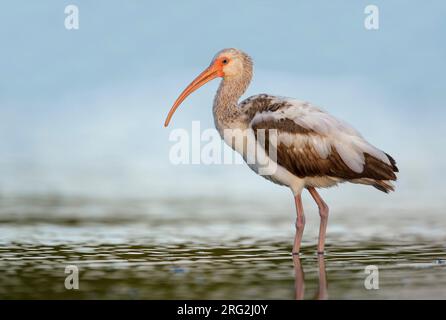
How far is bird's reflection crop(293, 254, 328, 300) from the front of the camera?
11.6 metres

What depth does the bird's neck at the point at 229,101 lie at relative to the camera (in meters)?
16.4

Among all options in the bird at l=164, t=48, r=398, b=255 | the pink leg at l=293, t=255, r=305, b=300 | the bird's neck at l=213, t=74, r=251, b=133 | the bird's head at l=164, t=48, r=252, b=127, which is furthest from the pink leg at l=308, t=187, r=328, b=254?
the bird's head at l=164, t=48, r=252, b=127

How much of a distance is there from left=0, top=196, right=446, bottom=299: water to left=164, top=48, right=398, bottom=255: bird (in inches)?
37.0

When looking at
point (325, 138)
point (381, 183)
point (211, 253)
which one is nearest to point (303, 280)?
point (211, 253)

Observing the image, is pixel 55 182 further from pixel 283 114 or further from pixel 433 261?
pixel 433 261

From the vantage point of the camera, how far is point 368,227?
1866cm

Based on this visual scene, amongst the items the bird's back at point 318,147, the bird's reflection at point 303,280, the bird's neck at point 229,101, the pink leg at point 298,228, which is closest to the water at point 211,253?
the bird's reflection at point 303,280

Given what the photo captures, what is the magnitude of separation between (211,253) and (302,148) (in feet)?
6.46

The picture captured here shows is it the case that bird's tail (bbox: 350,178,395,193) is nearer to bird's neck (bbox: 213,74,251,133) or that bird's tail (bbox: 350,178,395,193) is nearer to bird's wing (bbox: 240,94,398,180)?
bird's wing (bbox: 240,94,398,180)

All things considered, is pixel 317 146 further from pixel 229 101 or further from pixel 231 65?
pixel 231 65
